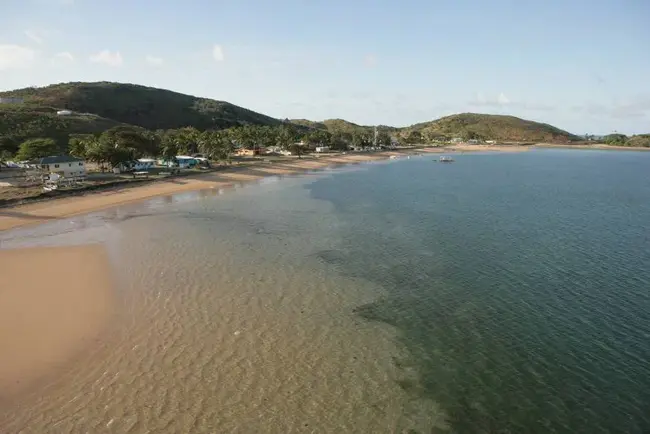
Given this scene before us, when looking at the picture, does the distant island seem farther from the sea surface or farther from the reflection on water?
the reflection on water

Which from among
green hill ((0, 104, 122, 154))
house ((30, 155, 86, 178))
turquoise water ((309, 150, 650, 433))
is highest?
green hill ((0, 104, 122, 154))

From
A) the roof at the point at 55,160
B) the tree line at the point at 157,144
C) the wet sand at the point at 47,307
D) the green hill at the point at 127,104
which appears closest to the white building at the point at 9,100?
the green hill at the point at 127,104

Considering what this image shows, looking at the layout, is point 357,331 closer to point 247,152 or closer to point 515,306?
point 515,306

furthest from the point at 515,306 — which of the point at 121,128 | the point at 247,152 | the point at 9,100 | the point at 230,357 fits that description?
the point at 9,100

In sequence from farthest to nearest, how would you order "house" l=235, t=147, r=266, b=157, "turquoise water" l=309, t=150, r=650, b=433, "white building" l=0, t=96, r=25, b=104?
1. "white building" l=0, t=96, r=25, b=104
2. "house" l=235, t=147, r=266, b=157
3. "turquoise water" l=309, t=150, r=650, b=433

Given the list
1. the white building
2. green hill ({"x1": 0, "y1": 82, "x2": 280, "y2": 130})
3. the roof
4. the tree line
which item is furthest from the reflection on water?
green hill ({"x1": 0, "y1": 82, "x2": 280, "y2": 130})

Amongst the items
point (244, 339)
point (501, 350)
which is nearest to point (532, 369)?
point (501, 350)

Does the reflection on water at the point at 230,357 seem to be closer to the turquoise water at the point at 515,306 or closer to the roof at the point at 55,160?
the turquoise water at the point at 515,306
